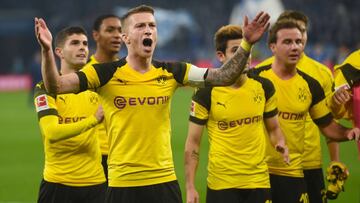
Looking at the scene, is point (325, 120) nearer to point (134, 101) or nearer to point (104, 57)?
point (134, 101)

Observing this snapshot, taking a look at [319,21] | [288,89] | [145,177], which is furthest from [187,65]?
[319,21]

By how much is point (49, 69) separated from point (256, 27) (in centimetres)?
145

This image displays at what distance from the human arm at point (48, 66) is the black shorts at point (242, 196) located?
1897mm

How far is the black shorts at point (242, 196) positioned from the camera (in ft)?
24.9

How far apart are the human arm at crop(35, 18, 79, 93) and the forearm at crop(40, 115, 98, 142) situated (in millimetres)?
1312

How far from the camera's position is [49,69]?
6.13m

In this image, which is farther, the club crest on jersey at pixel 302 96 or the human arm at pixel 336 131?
the club crest on jersey at pixel 302 96

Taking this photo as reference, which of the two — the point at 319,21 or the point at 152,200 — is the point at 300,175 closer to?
the point at 152,200

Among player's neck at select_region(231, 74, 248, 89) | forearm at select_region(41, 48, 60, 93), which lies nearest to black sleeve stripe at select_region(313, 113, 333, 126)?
player's neck at select_region(231, 74, 248, 89)

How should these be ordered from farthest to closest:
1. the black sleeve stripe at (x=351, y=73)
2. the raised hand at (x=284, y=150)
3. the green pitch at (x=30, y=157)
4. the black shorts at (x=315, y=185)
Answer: the green pitch at (x=30, y=157)
the black shorts at (x=315, y=185)
the raised hand at (x=284, y=150)
the black sleeve stripe at (x=351, y=73)

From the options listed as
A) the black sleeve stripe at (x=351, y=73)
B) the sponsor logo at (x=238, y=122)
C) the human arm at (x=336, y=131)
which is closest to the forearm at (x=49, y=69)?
the sponsor logo at (x=238, y=122)

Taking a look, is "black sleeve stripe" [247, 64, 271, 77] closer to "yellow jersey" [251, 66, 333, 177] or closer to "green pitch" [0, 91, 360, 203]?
"yellow jersey" [251, 66, 333, 177]

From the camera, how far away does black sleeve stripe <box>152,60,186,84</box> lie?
6.81 metres

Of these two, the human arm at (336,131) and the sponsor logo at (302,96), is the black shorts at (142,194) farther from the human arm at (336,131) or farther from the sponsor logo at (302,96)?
the sponsor logo at (302,96)
